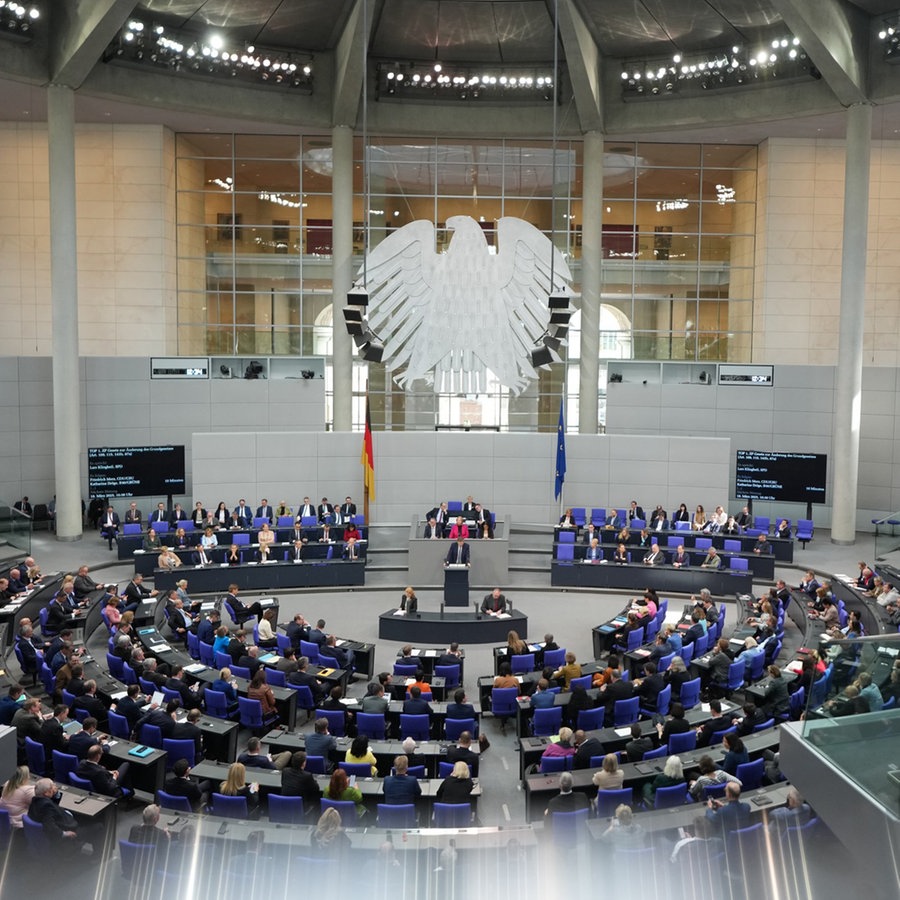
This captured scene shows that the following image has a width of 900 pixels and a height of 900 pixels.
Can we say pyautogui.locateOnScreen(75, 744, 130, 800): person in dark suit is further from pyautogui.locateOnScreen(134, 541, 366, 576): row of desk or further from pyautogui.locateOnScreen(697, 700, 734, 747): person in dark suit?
pyautogui.locateOnScreen(134, 541, 366, 576): row of desk

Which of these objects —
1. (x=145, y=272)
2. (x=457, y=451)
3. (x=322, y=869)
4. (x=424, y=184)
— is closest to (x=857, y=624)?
(x=322, y=869)

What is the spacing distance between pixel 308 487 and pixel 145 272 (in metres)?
7.30

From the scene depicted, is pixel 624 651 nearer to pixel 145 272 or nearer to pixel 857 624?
pixel 857 624

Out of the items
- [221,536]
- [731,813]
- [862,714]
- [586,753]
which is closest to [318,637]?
[586,753]

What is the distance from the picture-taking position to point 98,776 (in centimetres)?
795

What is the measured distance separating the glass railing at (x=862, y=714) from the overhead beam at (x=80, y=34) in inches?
664

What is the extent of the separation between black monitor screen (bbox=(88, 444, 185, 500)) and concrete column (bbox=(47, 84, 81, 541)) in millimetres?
556

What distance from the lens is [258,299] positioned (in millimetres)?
24656

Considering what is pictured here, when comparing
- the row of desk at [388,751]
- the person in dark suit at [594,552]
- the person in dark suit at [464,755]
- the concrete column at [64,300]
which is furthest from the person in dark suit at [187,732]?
the concrete column at [64,300]

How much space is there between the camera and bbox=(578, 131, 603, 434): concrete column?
22859 mm

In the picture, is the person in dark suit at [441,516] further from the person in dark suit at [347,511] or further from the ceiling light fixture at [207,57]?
the ceiling light fixture at [207,57]

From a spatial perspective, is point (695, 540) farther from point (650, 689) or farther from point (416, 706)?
point (416, 706)

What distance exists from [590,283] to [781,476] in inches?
273

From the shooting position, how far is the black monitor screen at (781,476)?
850 inches
